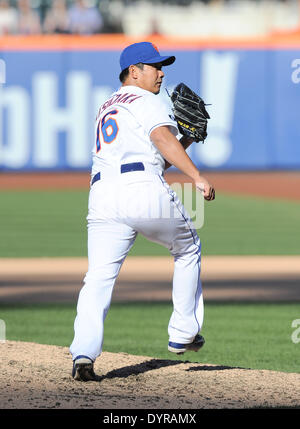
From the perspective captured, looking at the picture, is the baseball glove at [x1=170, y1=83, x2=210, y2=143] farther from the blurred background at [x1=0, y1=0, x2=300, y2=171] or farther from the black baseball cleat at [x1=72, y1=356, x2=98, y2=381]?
the blurred background at [x1=0, y1=0, x2=300, y2=171]

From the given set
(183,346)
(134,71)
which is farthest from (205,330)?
(134,71)

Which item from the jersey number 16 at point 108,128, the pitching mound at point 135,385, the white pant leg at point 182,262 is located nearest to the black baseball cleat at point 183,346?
the white pant leg at point 182,262

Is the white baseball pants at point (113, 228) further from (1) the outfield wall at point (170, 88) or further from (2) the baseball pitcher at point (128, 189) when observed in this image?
(1) the outfield wall at point (170, 88)

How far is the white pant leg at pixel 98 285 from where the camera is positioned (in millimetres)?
5023

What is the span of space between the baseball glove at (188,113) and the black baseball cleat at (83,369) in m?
1.36

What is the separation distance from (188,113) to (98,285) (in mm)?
1106

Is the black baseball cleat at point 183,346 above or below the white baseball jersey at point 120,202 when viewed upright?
below

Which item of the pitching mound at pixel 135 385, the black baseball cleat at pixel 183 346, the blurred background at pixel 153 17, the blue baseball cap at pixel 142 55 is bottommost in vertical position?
the pitching mound at pixel 135 385

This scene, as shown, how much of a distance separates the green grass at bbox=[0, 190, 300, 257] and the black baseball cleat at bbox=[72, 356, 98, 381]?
279 inches

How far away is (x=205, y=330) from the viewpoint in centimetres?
777

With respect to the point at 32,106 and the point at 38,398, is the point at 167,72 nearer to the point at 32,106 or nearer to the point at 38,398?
the point at 32,106

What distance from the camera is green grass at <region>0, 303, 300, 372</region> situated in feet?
22.0

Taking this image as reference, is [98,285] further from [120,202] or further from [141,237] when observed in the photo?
[141,237]

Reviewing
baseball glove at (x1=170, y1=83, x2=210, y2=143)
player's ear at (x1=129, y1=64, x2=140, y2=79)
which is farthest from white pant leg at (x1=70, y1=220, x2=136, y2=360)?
player's ear at (x1=129, y1=64, x2=140, y2=79)
